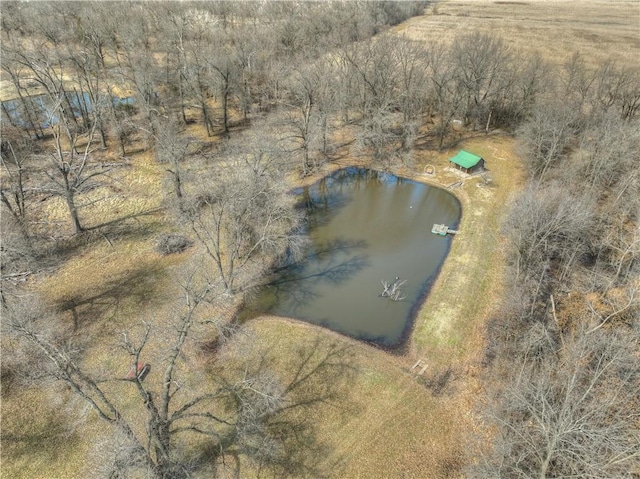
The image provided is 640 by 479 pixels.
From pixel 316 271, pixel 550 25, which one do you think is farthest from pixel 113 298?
pixel 550 25

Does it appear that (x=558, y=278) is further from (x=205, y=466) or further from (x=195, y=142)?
(x=195, y=142)

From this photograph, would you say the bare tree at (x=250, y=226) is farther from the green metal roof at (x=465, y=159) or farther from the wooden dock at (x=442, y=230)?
the green metal roof at (x=465, y=159)

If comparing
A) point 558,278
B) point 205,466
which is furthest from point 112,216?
point 558,278

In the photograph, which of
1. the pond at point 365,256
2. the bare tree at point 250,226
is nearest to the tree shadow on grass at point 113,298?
the bare tree at point 250,226

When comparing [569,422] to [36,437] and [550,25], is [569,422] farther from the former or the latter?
[550,25]


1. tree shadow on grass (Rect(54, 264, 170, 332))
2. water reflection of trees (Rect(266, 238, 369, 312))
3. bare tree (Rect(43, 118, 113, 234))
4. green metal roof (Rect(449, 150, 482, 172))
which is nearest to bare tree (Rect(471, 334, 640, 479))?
water reflection of trees (Rect(266, 238, 369, 312))

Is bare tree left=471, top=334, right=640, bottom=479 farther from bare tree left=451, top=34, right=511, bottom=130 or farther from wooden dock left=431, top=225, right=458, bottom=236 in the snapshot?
bare tree left=451, top=34, right=511, bottom=130
